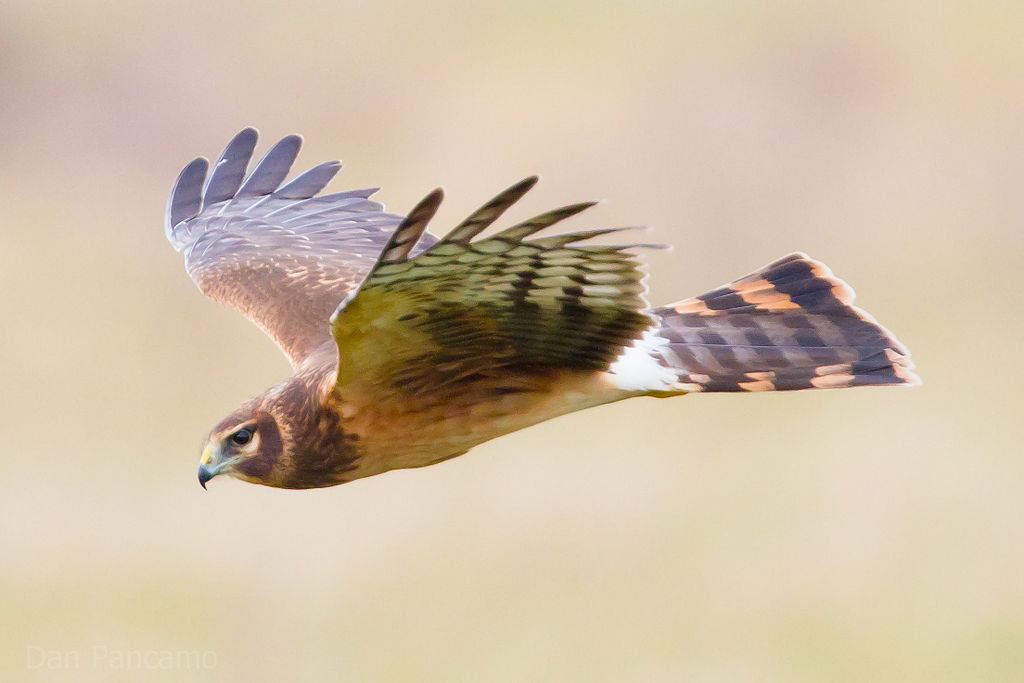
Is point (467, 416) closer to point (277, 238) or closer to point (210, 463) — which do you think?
point (210, 463)

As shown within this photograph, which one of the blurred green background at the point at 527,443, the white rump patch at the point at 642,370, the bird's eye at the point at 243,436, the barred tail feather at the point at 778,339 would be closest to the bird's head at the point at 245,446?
the bird's eye at the point at 243,436

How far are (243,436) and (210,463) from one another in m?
0.12

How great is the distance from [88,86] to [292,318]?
12618mm

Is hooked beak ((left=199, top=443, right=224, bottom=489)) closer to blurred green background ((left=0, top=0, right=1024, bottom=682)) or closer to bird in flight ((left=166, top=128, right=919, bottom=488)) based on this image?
bird in flight ((left=166, top=128, right=919, bottom=488))

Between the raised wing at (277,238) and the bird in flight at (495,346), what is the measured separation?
2 centimetres

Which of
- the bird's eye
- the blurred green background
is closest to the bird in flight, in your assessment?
the bird's eye

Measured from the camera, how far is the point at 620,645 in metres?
13.8

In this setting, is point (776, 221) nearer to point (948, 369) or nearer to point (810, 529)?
point (948, 369)

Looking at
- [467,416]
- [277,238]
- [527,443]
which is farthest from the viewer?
[527,443]

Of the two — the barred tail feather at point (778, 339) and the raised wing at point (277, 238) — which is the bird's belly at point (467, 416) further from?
the raised wing at point (277, 238)

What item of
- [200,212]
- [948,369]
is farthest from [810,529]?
[200,212]

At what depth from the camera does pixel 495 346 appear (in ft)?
15.7

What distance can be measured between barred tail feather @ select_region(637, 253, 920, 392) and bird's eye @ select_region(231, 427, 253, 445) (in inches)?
41.9

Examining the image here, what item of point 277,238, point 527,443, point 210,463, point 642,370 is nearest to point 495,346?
point 642,370
